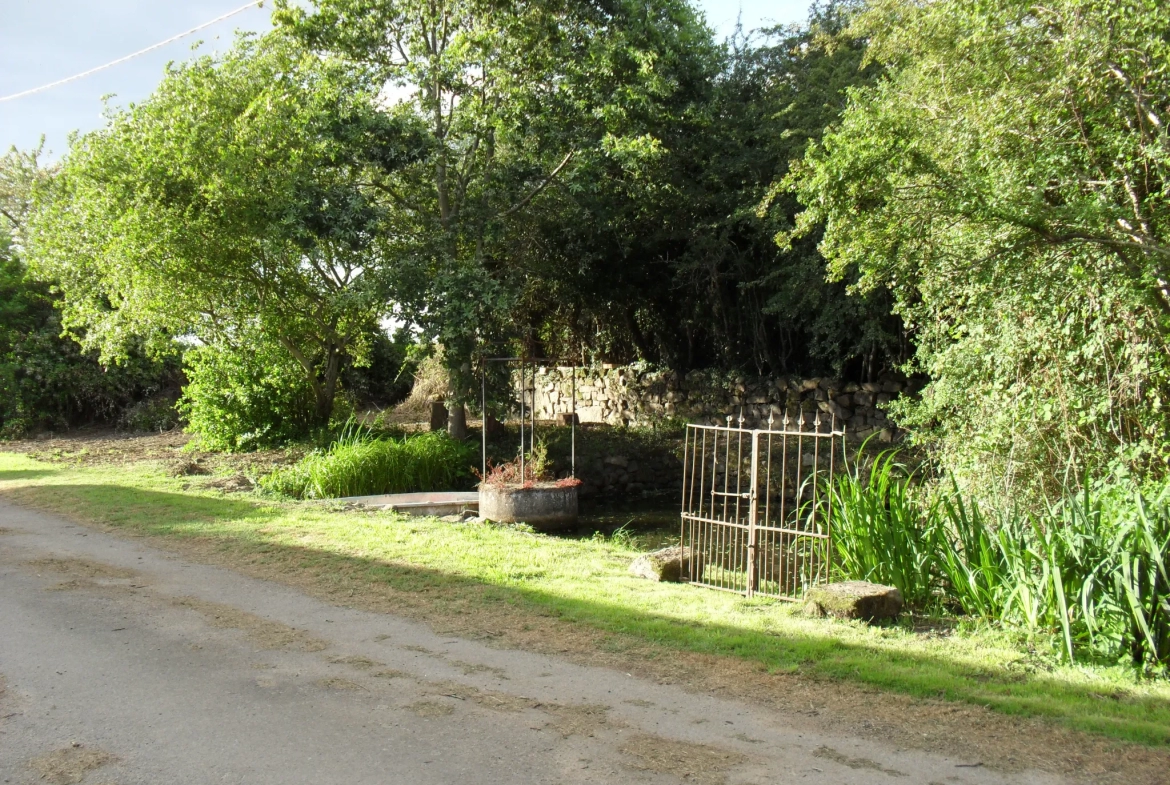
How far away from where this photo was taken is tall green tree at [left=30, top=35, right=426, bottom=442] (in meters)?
14.2

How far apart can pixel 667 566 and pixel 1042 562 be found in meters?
3.10

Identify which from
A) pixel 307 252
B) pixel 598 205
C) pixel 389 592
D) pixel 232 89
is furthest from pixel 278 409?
pixel 389 592

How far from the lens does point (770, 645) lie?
18.6 feet

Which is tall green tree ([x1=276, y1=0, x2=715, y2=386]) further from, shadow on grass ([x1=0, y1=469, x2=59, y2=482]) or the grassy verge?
shadow on grass ([x1=0, y1=469, x2=59, y2=482])

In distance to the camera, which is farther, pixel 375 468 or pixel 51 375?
pixel 51 375

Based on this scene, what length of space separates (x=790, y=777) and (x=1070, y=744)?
137 centimetres

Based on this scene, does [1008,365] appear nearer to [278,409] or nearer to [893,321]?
[893,321]

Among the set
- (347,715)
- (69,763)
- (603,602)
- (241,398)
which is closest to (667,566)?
(603,602)

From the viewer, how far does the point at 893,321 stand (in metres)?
15.9

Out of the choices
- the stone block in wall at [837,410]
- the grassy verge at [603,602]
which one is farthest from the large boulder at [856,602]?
the stone block in wall at [837,410]

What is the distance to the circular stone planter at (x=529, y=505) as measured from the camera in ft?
38.6

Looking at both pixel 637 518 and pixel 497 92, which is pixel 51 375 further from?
pixel 637 518

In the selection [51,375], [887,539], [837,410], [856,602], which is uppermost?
[51,375]

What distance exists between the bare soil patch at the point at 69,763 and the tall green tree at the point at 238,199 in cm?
1061
